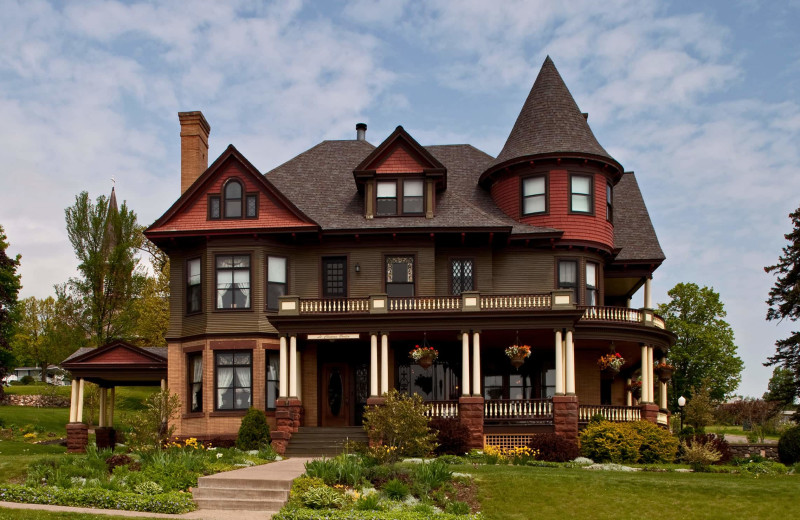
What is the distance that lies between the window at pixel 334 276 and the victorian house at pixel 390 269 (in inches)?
2.1

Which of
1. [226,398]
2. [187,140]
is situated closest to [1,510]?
[226,398]

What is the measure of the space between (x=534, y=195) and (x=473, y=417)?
945 centimetres

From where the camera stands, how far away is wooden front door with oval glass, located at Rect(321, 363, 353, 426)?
108 ft

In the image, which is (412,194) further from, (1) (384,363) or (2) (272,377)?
(2) (272,377)

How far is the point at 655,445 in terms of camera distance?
→ 27156mm

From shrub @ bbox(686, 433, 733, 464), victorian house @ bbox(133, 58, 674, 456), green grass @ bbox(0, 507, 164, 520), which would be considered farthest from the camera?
victorian house @ bbox(133, 58, 674, 456)

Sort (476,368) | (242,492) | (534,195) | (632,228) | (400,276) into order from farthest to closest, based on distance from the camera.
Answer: (632,228)
(534,195)
(400,276)
(476,368)
(242,492)

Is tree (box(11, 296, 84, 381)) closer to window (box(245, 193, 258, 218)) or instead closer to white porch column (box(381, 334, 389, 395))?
window (box(245, 193, 258, 218))

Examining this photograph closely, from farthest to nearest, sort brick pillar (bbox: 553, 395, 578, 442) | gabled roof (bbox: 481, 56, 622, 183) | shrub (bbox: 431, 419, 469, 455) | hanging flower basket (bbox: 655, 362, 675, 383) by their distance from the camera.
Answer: hanging flower basket (bbox: 655, 362, 675, 383) → gabled roof (bbox: 481, 56, 622, 183) → brick pillar (bbox: 553, 395, 578, 442) → shrub (bbox: 431, 419, 469, 455)

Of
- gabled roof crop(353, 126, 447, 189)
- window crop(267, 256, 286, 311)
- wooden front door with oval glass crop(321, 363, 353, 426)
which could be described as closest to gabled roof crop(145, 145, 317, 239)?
window crop(267, 256, 286, 311)

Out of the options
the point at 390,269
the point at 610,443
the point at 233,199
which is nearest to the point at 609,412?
the point at 610,443

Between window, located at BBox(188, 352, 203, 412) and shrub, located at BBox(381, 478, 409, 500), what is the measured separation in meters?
14.8

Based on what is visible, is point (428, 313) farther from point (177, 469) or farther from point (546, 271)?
point (177, 469)

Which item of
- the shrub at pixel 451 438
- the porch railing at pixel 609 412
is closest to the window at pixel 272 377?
the shrub at pixel 451 438
